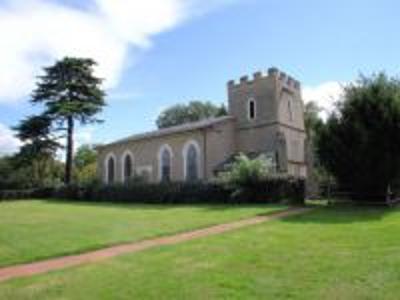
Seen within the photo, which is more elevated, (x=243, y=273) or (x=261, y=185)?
(x=261, y=185)

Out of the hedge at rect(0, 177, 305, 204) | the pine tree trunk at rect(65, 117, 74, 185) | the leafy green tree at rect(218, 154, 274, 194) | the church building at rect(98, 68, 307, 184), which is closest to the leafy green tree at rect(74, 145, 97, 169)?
the pine tree trunk at rect(65, 117, 74, 185)

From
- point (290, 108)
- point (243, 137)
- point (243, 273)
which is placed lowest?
point (243, 273)

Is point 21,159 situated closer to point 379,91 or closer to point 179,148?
point 179,148

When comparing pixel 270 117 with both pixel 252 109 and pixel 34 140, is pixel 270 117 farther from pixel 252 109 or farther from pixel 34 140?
pixel 34 140

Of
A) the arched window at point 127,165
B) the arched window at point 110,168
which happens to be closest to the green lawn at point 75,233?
the arched window at point 127,165

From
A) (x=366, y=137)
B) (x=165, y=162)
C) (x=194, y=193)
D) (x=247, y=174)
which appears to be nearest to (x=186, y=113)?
(x=165, y=162)

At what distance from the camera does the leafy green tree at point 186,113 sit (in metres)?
64.6

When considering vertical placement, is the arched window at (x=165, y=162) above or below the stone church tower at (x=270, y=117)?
below

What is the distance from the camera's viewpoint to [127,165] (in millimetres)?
36250

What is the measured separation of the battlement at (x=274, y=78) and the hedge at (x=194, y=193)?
1069 cm

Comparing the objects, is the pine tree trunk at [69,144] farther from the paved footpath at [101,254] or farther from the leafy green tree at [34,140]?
the paved footpath at [101,254]

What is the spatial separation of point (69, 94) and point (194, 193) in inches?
910

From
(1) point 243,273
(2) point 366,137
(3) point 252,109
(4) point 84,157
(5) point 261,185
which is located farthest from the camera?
(4) point 84,157

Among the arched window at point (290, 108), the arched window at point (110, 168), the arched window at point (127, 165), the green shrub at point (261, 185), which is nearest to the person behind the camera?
the green shrub at point (261, 185)
